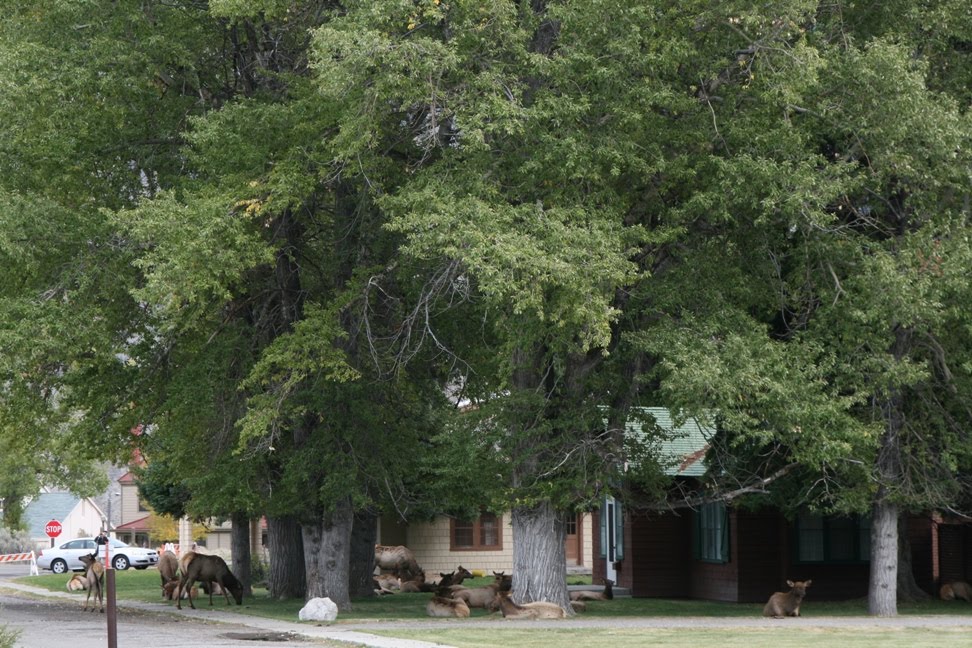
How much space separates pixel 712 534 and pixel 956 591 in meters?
5.54

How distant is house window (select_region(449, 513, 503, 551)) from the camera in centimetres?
5059

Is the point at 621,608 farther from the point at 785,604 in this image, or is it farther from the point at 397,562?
the point at 397,562

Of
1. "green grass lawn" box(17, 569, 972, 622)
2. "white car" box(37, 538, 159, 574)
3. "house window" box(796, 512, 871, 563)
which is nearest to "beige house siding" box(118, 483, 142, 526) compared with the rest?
"white car" box(37, 538, 159, 574)

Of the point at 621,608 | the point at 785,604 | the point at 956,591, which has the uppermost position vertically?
the point at 785,604

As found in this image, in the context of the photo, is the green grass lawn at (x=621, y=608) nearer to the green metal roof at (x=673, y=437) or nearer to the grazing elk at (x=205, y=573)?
the grazing elk at (x=205, y=573)

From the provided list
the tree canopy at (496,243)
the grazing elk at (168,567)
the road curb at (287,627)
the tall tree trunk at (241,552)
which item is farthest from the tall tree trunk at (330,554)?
the tall tree trunk at (241,552)

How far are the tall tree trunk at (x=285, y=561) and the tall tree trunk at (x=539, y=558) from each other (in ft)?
31.2

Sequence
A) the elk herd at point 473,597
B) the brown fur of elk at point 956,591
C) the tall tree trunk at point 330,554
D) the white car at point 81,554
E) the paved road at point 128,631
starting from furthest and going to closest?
the white car at point 81,554, the brown fur of elk at point 956,591, the tall tree trunk at point 330,554, the elk herd at point 473,597, the paved road at point 128,631

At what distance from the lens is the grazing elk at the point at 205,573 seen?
31.3 meters

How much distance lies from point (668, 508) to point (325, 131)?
9388 mm

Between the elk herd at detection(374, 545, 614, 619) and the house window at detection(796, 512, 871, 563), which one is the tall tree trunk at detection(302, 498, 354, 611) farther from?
the house window at detection(796, 512, 871, 563)

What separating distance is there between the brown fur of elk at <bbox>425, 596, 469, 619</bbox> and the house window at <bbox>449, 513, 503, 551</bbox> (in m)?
23.2

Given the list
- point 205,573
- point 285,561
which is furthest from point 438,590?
point 285,561

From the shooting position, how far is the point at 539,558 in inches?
1049
